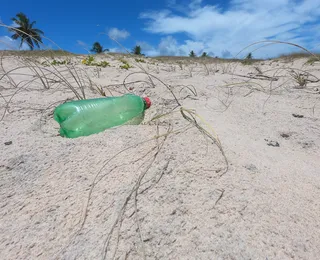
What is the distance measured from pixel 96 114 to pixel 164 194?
78 cm

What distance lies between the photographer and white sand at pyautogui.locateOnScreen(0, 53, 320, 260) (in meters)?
0.49

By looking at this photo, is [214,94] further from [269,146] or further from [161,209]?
[161,209]

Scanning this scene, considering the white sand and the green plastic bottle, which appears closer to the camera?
the white sand

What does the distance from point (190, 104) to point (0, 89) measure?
5.30ft

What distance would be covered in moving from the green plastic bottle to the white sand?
0.27ft

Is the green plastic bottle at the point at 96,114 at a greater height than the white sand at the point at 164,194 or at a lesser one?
greater

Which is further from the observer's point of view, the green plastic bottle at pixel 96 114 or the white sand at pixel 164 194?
the green plastic bottle at pixel 96 114

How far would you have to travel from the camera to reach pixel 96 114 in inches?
48.8

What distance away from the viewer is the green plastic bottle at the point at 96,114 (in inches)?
43.2

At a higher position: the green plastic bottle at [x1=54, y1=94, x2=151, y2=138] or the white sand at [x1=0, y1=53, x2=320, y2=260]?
the green plastic bottle at [x1=54, y1=94, x2=151, y2=138]

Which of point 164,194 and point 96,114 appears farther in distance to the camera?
point 96,114

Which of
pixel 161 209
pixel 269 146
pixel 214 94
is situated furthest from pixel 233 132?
pixel 214 94

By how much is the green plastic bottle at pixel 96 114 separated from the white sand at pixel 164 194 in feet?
0.27

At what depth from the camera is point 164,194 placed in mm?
624
